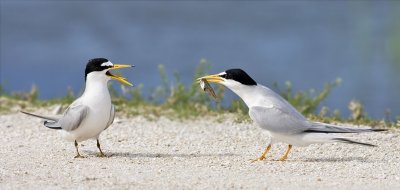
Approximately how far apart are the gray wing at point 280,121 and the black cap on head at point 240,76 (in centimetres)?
29

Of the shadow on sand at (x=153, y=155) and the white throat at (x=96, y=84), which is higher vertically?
the white throat at (x=96, y=84)

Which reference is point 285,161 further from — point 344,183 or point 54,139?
point 54,139

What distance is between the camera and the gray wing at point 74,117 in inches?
302

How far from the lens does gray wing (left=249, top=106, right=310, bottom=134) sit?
739cm

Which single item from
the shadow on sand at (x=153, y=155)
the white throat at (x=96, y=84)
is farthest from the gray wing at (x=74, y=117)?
the shadow on sand at (x=153, y=155)

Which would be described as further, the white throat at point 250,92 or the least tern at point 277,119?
the white throat at point 250,92

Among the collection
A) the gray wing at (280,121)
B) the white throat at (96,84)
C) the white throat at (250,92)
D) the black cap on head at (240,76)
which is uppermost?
the black cap on head at (240,76)

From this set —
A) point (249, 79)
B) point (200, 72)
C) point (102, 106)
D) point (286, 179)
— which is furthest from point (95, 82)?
point (200, 72)

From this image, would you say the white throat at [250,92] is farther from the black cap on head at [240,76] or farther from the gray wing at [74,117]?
the gray wing at [74,117]

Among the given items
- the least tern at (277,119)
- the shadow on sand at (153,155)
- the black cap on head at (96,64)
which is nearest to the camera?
the least tern at (277,119)

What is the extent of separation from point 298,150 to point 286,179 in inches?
65.8

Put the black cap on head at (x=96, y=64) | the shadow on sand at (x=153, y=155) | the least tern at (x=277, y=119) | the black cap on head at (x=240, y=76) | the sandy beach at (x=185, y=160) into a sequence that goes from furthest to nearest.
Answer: the shadow on sand at (x=153, y=155) < the black cap on head at (x=96, y=64) < the black cap on head at (x=240, y=76) < the least tern at (x=277, y=119) < the sandy beach at (x=185, y=160)

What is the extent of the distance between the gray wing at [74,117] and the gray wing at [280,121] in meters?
1.47

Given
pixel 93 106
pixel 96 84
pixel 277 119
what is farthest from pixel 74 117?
pixel 277 119
